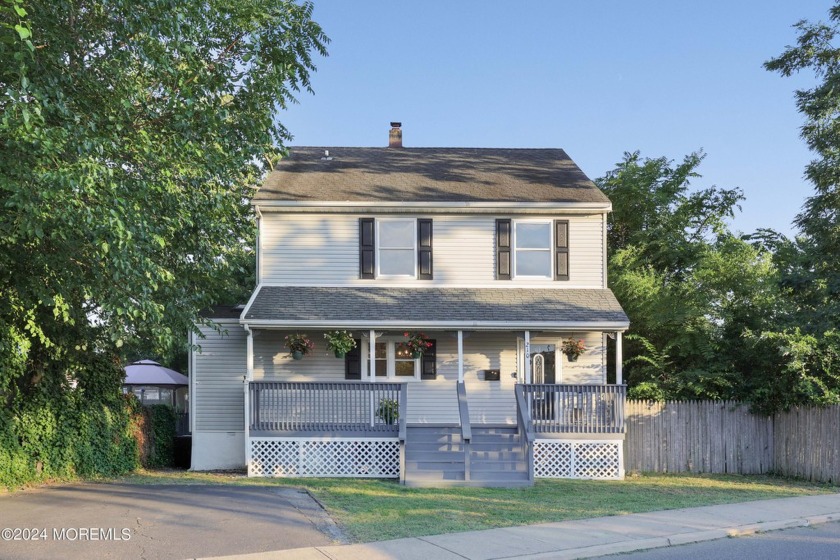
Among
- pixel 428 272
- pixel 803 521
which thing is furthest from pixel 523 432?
pixel 803 521

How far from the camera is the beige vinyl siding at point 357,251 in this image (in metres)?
18.3

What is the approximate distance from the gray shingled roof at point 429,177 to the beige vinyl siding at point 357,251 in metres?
0.56

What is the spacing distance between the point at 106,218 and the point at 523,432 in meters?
9.34

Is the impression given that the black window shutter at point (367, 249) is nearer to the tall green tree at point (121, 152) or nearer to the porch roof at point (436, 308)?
the porch roof at point (436, 308)

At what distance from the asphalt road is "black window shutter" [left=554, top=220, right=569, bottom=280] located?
8.73m

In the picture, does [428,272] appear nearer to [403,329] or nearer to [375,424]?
[403,329]

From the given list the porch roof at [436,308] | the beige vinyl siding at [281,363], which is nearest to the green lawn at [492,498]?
the beige vinyl siding at [281,363]

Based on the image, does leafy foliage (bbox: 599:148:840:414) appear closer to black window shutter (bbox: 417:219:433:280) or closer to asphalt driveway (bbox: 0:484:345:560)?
black window shutter (bbox: 417:219:433:280)

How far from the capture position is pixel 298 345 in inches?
688

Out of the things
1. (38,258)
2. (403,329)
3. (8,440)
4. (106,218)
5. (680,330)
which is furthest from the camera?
(680,330)

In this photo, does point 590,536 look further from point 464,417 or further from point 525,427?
point 464,417

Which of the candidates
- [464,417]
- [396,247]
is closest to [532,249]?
[396,247]

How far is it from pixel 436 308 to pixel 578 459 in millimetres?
4395

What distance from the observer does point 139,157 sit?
11.4 m
